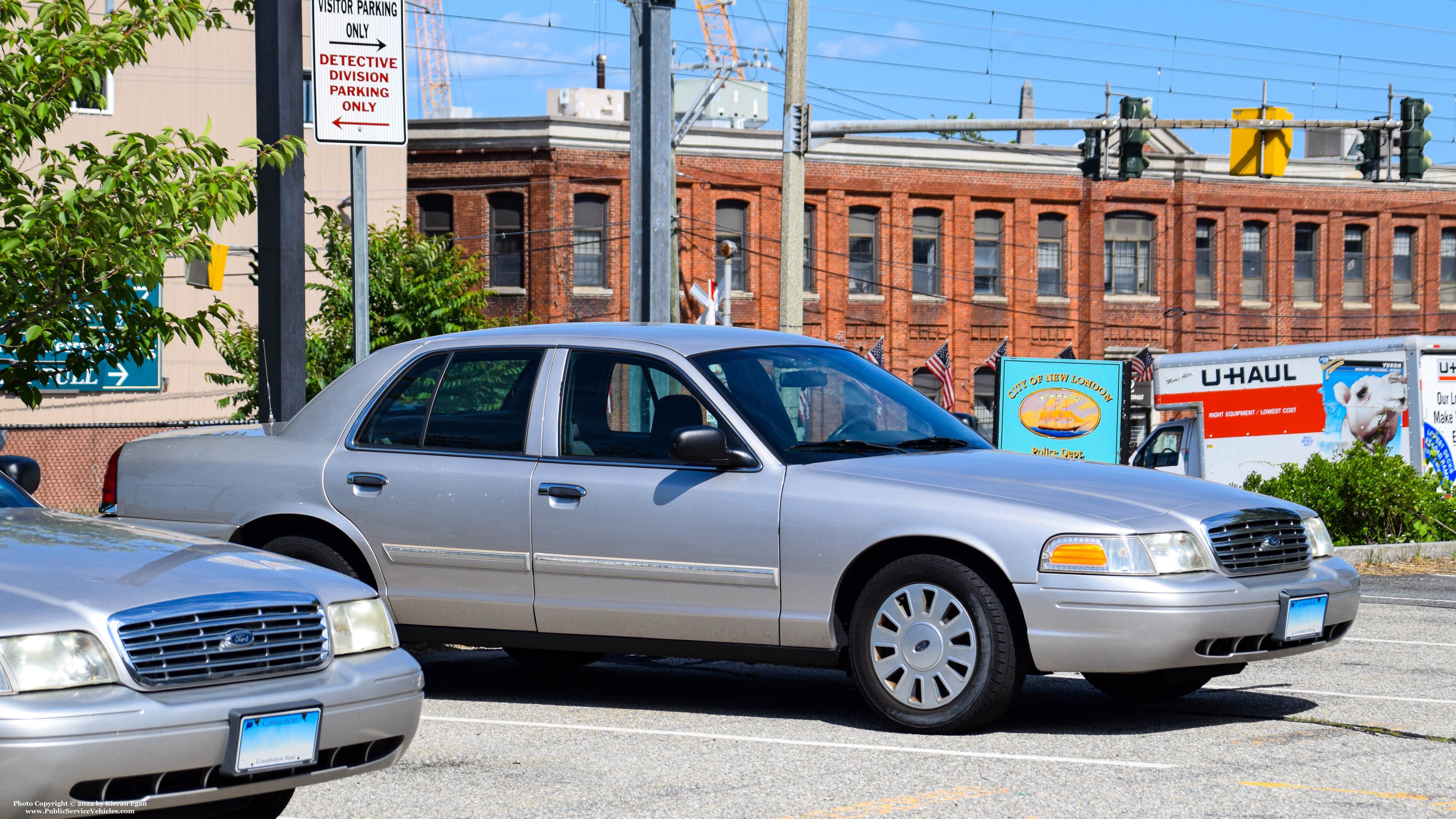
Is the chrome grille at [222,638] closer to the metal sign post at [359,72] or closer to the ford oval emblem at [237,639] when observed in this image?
the ford oval emblem at [237,639]

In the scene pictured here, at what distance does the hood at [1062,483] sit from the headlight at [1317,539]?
109 mm

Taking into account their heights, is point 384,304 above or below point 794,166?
below

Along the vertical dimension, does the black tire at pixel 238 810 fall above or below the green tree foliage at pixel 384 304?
below

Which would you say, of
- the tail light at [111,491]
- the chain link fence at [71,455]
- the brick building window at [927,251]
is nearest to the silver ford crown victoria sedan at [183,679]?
the tail light at [111,491]

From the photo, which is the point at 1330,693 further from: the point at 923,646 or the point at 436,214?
the point at 436,214

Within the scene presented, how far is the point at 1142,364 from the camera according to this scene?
144 feet

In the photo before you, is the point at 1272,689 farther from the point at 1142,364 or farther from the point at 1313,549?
the point at 1142,364

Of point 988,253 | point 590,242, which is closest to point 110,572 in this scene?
point 590,242

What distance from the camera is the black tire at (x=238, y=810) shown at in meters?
5.00

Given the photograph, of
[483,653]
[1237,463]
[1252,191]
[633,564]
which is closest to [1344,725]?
[633,564]

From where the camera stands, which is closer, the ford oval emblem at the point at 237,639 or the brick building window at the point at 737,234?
the ford oval emblem at the point at 237,639

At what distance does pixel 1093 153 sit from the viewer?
23500mm

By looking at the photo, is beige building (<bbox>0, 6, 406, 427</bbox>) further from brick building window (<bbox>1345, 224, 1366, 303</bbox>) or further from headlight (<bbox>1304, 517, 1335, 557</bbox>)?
brick building window (<bbox>1345, 224, 1366, 303</bbox>)

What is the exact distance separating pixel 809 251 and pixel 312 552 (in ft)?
122
